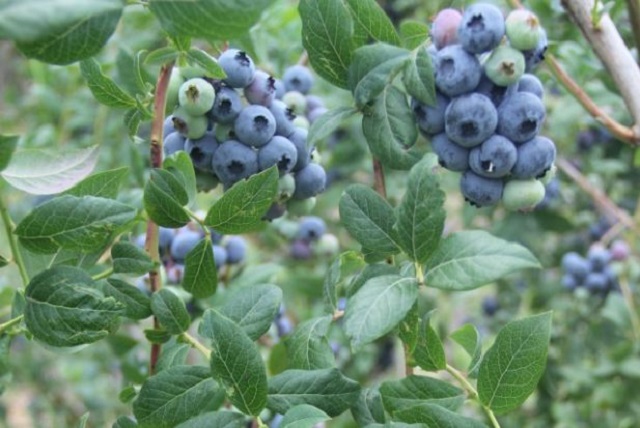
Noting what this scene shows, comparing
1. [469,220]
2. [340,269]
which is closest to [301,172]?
[340,269]

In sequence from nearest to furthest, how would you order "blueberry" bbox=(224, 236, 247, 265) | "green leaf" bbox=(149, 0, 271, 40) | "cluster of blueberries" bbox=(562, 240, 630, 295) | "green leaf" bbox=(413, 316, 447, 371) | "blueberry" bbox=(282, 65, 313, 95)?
"green leaf" bbox=(149, 0, 271, 40) → "green leaf" bbox=(413, 316, 447, 371) → "blueberry" bbox=(282, 65, 313, 95) → "blueberry" bbox=(224, 236, 247, 265) → "cluster of blueberries" bbox=(562, 240, 630, 295)

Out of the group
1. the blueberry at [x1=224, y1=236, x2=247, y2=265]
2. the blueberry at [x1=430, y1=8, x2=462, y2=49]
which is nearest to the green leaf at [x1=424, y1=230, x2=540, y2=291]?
the blueberry at [x1=430, y1=8, x2=462, y2=49]

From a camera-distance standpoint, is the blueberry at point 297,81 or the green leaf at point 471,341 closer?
the green leaf at point 471,341

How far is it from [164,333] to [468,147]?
37cm

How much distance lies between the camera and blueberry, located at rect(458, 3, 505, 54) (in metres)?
0.86

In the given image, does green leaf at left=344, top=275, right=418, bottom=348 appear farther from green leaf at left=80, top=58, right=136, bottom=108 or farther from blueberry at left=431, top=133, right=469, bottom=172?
green leaf at left=80, top=58, right=136, bottom=108

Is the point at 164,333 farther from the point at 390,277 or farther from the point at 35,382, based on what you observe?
the point at 35,382

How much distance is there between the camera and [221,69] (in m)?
0.86

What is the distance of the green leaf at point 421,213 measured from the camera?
76cm

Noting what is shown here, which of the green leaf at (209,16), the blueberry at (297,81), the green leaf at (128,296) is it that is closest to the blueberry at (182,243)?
the blueberry at (297,81)

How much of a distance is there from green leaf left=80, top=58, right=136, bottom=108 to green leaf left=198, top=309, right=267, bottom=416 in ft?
0.80

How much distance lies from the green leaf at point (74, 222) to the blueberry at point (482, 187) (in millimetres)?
350

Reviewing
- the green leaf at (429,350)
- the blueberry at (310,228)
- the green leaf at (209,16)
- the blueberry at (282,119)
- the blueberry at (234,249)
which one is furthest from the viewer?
the blueberry at (310,228)

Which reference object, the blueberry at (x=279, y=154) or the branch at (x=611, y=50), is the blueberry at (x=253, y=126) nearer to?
the blueberry at (x=279, y=154)
